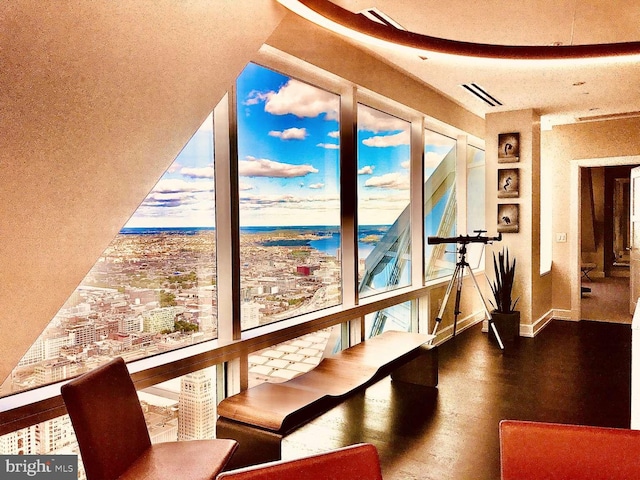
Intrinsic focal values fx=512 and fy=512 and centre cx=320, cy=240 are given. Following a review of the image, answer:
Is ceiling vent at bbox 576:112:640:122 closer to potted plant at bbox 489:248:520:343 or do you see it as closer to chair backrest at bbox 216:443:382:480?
potted plant at bbox 489:248:520:343

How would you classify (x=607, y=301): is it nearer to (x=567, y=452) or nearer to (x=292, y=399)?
(x=292, y=399)

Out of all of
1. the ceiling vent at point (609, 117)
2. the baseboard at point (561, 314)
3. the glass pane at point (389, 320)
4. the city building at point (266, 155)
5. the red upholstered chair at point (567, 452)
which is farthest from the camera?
the baseboard at point (561, 314)

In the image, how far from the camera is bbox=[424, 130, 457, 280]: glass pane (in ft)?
18.9

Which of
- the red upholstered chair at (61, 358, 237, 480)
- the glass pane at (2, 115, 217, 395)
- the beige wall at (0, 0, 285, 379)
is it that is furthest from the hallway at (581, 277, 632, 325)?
the beige wall at (0, 0, 285, 379)

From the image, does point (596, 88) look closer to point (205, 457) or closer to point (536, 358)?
point (536, 358)

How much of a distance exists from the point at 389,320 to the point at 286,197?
2.00 m

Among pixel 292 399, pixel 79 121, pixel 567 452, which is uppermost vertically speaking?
pixel 79 121

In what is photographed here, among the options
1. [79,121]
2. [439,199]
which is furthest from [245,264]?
[439,199]

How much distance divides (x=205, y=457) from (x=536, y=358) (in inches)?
159

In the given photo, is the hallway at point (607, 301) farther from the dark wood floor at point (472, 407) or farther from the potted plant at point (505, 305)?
the potted plant at point (505, 305)

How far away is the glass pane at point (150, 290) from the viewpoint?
2.34 metres

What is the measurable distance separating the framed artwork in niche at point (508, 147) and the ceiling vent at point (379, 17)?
124 inches

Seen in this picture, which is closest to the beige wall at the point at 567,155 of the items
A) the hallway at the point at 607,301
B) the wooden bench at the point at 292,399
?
the hallway at the point at 607,301

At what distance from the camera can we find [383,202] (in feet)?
15.9
